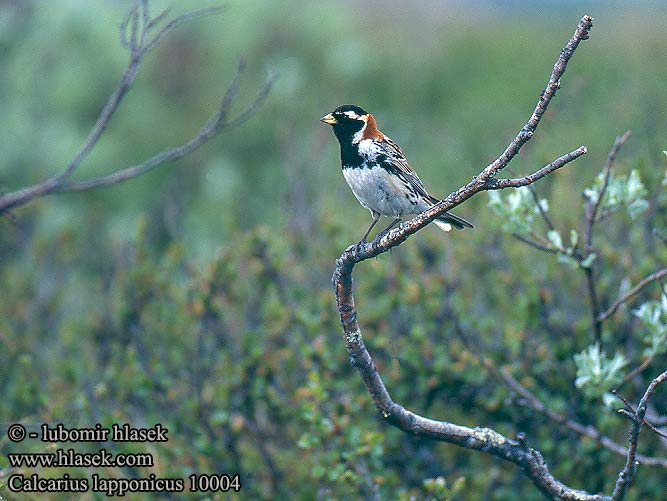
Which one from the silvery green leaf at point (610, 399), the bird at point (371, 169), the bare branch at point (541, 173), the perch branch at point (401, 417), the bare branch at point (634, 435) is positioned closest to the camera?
the bare branch at point (541, 173)

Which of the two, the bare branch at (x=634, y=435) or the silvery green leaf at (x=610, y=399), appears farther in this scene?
the silvery green leaf at (x=610, y=399)

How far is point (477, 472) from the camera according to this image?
211 inches

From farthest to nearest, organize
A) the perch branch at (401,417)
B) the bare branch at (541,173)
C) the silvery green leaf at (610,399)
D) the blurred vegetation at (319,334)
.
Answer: the blurred vegetation at (319,334) < the silvery green leaf at (610,399) < the perch branch at (401,417) < the bare branch at (541,173)

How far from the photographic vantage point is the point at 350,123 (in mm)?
4957

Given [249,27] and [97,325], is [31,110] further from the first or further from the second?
[97,325]

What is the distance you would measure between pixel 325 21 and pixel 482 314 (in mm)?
9601

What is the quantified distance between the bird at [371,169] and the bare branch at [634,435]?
1708 mm

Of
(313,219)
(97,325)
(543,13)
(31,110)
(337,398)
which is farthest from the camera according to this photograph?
(543,13)

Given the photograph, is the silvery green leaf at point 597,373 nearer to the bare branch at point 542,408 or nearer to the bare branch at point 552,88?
the bare branch at point 542,408

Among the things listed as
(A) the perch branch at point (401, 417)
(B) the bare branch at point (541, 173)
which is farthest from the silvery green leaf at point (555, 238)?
(B) the bare branch at point (541, 173)

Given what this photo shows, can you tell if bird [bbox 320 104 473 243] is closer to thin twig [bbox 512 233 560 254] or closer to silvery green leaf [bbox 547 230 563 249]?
thin twig [bbox 512 233 560 254]

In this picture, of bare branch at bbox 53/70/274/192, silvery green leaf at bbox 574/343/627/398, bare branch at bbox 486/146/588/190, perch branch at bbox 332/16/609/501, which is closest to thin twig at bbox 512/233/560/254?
silvery green leaf at bbox 574/343/627/398

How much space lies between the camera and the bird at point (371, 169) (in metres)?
4.84

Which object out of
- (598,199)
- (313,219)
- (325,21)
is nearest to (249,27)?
(325,21)
